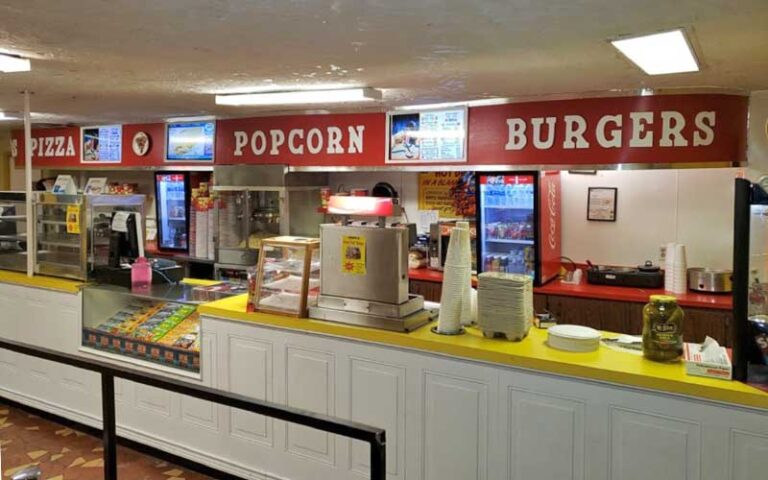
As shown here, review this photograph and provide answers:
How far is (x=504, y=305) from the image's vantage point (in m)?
3.20

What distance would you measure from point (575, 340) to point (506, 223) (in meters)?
2.82

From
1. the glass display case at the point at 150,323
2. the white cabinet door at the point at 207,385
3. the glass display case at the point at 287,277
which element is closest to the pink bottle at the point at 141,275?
the glass display case at the point at 150,323

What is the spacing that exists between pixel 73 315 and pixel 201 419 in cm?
152

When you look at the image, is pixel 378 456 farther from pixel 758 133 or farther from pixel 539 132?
pixel 758 133

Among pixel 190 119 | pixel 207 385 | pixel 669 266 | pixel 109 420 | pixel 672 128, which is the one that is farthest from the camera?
pixel 190 119

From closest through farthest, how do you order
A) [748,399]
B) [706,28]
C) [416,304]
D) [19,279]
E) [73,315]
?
1. [748,399]
2. [706,28]
3. [416,304]
4. [73,315]
5. [19,279]

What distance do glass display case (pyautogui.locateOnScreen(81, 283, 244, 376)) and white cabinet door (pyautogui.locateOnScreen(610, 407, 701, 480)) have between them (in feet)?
8.76

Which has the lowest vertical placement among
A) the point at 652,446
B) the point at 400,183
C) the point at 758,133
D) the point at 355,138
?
the point at 652,446

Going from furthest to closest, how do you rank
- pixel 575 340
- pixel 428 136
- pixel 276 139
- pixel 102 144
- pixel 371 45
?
1. pixel 102 144
2. pixel 276 139
3. pixel 428 136
4. pixel 371 45
5. pixel 575 340

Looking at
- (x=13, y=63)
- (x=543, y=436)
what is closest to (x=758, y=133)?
(x=543, y=436)

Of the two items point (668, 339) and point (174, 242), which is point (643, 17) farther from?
point (174, 242)

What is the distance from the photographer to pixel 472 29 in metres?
2.81

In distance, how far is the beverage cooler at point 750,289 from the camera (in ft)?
8.44

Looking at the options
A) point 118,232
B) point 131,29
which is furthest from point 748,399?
point 118,232
